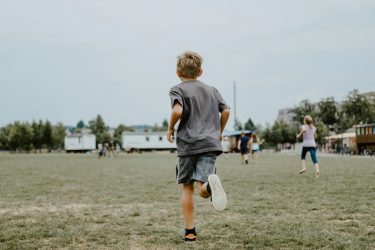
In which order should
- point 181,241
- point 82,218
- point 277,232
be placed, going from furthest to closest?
point 82,218 < point 277,232 < point 181,241

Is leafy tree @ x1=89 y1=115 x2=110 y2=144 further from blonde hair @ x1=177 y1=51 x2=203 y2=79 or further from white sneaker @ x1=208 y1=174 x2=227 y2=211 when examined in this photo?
white sneaker @ x1=208 y1=174 x2=227 y2=211

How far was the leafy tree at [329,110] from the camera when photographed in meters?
81.3

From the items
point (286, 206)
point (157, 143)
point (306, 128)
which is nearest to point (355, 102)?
point (157, 143)

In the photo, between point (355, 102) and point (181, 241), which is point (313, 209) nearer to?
point (181, 241)

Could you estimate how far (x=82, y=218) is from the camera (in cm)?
627

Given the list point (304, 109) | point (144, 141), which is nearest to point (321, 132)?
point (304, 109)

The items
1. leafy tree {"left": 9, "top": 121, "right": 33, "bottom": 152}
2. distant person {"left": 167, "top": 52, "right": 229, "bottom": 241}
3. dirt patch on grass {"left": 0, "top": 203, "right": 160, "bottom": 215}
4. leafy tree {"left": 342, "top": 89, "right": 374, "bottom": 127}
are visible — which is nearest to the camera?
distant person {"left": 167, "top": 52, "right": 229, "bottom": 241}

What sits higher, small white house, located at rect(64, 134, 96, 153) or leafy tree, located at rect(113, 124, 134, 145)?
leafy tree, located at rect(113, 124, 134, 145)

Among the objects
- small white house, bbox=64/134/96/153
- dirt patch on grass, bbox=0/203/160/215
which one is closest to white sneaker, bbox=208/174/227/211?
dirt patch on grass, bbox=0/203/160/215

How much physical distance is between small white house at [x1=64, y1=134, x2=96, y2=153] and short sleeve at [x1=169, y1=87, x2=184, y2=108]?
8898 centimetres

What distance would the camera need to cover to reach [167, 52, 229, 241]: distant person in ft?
15.0

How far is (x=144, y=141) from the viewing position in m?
88.5

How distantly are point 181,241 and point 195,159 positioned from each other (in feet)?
2.70

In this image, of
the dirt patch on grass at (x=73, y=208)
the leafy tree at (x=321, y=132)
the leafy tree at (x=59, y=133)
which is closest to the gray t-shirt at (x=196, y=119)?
the dirt patch on grass at (x=73, y=208)
